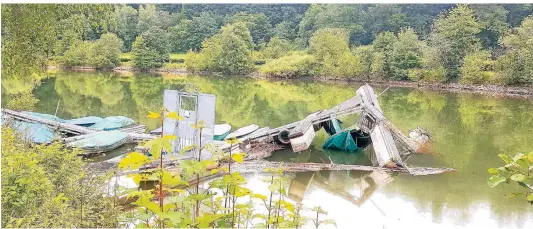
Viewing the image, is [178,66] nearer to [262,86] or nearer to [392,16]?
[262,86]

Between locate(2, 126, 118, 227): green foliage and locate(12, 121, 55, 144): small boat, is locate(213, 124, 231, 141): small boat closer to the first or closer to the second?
locate(12, 121, 55, 144): small boat

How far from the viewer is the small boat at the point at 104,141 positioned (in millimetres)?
11188

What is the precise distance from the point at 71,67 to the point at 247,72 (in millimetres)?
16216

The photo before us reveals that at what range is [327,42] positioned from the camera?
3978 centimetres

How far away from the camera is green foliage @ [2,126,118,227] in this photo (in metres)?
3.89

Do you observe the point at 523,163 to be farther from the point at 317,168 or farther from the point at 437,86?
the point at 437,86

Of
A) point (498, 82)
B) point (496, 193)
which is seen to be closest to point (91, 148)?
point (496, 193)

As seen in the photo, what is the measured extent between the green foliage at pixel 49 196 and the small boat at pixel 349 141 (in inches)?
340

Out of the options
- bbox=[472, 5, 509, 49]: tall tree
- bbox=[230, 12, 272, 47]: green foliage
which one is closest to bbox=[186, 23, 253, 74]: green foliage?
bbox=[230, 12, 272, 47]: green foliage

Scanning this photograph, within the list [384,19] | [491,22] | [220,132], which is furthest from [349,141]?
[384,19]

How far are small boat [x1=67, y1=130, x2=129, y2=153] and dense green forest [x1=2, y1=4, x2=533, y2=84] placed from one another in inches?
452

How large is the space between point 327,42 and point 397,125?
2334 cm

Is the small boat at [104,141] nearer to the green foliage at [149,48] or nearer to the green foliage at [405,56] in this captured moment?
the green foliage at [405,56]

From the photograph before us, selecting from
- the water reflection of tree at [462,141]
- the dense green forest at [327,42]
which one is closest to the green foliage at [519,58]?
the dense green forest at [327,42]
